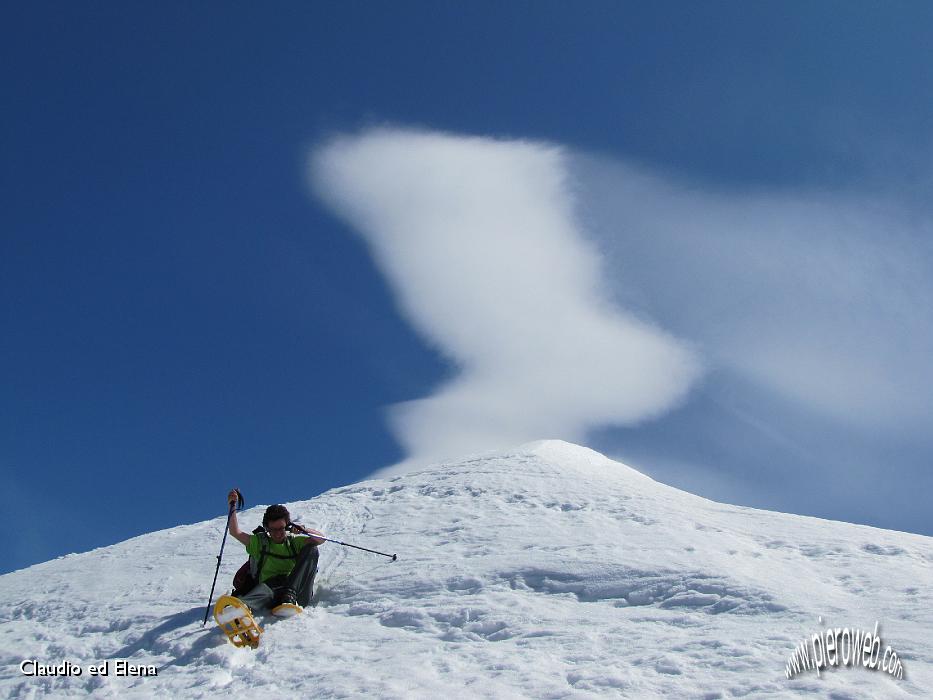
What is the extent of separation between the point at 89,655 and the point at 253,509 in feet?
27.1

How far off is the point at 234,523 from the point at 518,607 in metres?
3.86

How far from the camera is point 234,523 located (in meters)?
10.2

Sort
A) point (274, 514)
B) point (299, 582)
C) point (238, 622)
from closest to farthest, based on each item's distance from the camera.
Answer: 1. point (238, 622)
2. point (299, 582)
3. point (274, 514)

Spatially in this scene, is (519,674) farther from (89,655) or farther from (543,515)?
(543,515)

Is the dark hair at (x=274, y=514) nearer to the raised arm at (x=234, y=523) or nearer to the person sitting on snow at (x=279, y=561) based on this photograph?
the person sitting on snow at (x=279, y=561)

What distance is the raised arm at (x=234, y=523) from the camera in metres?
10.1

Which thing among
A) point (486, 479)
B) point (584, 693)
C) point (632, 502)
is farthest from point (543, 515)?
point (584, 693)

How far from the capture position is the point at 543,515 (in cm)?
1355

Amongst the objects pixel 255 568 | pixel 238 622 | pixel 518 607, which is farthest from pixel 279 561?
pixel 518 607

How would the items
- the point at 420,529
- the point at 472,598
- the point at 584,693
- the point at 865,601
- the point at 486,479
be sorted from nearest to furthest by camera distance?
1. the point at 584,693
2. the point at 865,601
3. the point at 472,598
4. the point at 420,529
5. the point at 486,479

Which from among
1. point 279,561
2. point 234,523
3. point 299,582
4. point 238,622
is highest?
point 234,523

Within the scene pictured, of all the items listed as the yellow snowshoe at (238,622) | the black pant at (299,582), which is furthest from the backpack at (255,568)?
the yellow snowshoe at (238,622)

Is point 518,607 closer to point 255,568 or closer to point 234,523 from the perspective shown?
point 255,568

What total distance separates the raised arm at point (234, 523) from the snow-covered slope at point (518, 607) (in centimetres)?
101
